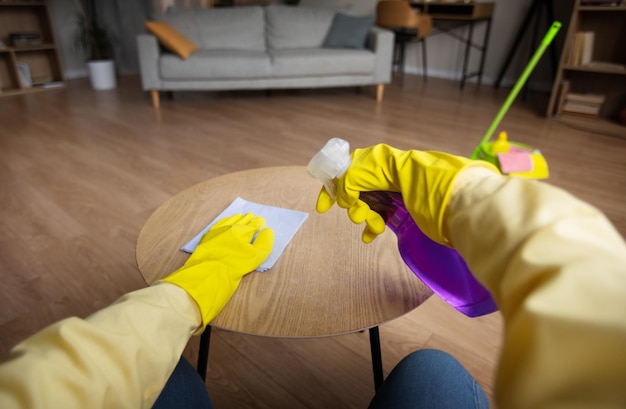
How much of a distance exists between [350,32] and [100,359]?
12.6 feet

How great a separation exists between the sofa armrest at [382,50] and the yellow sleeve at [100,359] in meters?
3.50

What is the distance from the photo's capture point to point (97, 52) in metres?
4.16

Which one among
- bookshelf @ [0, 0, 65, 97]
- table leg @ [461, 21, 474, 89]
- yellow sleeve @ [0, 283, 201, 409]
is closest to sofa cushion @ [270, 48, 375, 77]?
table leg @ [461, 21, 474, 89]

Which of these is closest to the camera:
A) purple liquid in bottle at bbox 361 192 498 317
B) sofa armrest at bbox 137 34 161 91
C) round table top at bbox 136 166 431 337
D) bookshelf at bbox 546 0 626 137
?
purple liquid in bottle at bbox 361 192 498 317

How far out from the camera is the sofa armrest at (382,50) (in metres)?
3.53

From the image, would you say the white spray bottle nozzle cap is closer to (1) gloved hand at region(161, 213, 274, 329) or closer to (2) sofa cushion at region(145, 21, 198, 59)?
(1) gloved hand at region(161, 213, 274, 329)

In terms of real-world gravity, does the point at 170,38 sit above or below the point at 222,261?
above

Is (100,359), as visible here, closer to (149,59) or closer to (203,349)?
(203,349)

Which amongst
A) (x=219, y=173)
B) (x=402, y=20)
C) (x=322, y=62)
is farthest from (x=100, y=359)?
(x=402, y=20)

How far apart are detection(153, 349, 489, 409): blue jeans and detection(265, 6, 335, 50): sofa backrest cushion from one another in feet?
12.3

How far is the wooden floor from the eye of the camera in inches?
42.1

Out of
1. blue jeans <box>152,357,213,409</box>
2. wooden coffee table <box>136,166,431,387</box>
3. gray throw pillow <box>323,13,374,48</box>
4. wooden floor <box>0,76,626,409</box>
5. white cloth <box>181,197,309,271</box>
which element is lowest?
wooden floor <box>0,76,626,409</box>

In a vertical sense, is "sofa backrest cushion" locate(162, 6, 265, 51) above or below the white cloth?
above

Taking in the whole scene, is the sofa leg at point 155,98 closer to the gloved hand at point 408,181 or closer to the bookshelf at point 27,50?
the bookshelf at point 27,50
